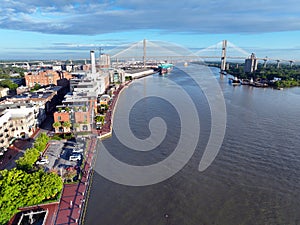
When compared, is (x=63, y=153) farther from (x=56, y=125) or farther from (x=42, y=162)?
(x=56, y=125)

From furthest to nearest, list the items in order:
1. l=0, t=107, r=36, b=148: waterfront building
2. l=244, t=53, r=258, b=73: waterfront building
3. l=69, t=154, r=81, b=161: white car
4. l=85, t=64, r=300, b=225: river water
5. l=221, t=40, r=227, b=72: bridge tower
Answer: l=221, t=40, r=227, b=72: bridge tower
l=244, t=53, r=258, b=73: waterfront building
l=0, t=107, r=36, b=148: waterfront building
l=69, t=154, r=81, b=161: white car
l=85, t=64, r=300, b=225: river water

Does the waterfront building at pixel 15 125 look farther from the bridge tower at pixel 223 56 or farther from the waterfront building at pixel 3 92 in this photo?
the bridge tower at pixel 223 56

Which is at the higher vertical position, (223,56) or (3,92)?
(223,56)

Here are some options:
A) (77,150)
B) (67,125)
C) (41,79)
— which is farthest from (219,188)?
(41,79)

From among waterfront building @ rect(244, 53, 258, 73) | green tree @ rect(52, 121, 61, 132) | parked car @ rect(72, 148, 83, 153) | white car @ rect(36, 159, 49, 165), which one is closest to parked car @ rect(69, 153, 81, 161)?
parked car @ rect(72, 148, 83, 153)

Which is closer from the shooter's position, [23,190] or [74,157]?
[23,190]

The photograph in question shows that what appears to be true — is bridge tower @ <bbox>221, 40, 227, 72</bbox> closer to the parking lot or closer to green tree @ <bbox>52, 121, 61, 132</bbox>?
green tree @ <bbox>52, 121, 61, 132</bbox>
